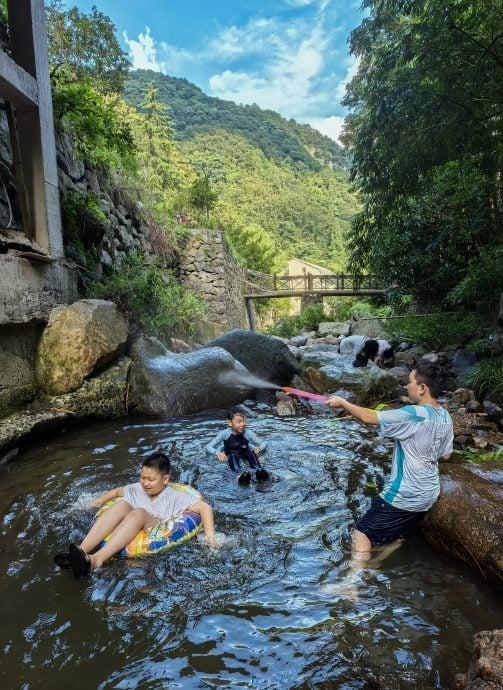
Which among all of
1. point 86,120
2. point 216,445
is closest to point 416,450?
point 216,445

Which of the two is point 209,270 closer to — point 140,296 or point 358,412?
point 140,296

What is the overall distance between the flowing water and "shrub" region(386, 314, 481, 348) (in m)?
8.20

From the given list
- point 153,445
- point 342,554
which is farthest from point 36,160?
point 342,554

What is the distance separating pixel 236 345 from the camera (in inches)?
411

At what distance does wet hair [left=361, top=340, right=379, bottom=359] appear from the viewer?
1205 centimetres

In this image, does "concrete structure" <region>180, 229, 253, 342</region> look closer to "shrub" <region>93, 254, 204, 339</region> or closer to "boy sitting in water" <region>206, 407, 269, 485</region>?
"shrub" <region>93, 254, 204, 339</region>

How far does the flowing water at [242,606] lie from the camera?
97.3 inches

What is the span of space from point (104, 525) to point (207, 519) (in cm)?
79

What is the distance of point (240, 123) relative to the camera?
77250 millimetres

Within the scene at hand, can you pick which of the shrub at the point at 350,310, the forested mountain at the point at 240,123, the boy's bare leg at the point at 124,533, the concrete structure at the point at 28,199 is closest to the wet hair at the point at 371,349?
the concrete structure at the point at 28,199

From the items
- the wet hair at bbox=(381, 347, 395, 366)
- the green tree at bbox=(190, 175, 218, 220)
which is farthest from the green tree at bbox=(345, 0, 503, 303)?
the green tree at bbox=(190, 175, 218, 220)

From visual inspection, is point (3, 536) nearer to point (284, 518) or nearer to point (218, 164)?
point (284, 518)

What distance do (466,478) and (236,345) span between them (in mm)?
6890

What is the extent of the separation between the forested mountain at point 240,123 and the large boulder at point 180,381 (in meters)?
63.7
